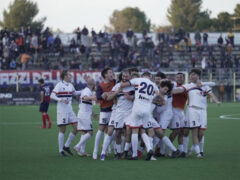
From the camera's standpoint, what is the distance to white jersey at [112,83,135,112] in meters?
11.5

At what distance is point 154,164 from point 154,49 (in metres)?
36.8

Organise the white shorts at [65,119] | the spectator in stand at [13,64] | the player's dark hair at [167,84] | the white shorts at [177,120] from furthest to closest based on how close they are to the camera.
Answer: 1. the spectator in stand at [13,64]
2. the white shorts at [65,119]
3. the white shorts at [177,120]
4. the player's dark hair at [167,84]

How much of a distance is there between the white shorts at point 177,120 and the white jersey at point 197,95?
14.3 inches

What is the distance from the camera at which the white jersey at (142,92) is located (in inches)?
441

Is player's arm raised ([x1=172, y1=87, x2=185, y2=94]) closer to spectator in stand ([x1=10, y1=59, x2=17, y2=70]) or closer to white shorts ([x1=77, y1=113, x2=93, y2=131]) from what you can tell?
white shorts ([x1=77, y1=113, x2=93, y2=131])

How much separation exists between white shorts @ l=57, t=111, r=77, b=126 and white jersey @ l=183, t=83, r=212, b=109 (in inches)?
120

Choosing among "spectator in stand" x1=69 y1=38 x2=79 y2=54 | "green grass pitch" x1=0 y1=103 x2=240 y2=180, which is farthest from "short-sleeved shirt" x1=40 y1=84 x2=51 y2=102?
"spectator in stand" x1=69 y1=38 x2=79 y2=54

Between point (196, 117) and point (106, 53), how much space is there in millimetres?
35559

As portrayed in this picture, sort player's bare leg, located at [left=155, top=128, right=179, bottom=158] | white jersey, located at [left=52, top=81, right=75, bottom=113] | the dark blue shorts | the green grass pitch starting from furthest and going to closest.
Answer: the dark blue shorts < white jersey, located at [left=52, top=81, right=75, bottom=113] < player's bare leg, located at [left=155, top=128, right=179, bottom=158] < the green grass pitch

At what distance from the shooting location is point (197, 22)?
97.1 m

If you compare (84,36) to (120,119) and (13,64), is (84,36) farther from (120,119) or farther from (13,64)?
(120,119)

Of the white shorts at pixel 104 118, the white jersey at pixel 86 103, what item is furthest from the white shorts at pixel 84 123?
the white shorts at pixel 104 118

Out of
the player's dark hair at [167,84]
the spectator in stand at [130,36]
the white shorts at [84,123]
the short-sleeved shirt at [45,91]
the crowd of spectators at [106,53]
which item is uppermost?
the spectator in stand at [130,36]

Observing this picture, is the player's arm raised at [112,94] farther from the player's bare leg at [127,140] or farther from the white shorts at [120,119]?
the player's bare leg at [127,140]
